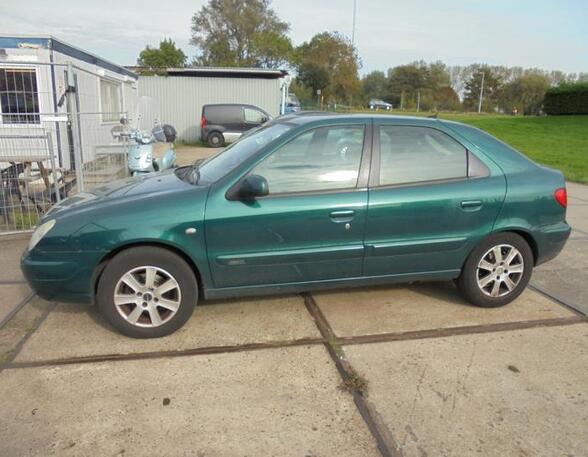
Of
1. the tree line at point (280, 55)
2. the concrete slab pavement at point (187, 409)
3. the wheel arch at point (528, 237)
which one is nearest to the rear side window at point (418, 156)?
the wheel arch at point (528, 237)

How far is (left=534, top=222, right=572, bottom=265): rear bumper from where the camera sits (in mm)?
3779

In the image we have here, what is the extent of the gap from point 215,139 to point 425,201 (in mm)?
15043

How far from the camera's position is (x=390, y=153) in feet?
11.6

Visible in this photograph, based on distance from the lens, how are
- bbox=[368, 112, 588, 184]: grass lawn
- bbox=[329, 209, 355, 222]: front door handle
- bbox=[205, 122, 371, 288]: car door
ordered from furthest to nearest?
bbox=[368, 112, 588, 184]: grass lawn → bbox=[329, 209, 355, 222]: front door handle → bbox=[205, 122, 371, 288]: car door

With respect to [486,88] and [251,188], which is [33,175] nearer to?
[251,188]

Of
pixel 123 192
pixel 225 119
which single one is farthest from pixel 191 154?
pixel 123 192

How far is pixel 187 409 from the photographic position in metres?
2.57

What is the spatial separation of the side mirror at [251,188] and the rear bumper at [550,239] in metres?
2.33

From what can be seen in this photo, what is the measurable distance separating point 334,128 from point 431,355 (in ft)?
5.94

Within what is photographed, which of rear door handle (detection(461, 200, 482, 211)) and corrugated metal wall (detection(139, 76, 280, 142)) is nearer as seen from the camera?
rear door handle (detection(461, 200, 482, 211))

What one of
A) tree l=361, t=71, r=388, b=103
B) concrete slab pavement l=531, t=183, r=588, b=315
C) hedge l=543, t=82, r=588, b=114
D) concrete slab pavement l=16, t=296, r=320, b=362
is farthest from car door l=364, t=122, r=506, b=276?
tree l=361, t=71, r=388, b=103

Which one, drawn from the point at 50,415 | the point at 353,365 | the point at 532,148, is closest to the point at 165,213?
the point at 50,415

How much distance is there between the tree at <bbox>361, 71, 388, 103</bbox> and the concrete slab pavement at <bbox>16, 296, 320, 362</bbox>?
78.0m

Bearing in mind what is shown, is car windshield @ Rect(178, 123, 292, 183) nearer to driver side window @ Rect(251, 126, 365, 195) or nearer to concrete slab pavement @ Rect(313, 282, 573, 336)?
driver side window @ Rect(251, 126, 365, 195)
